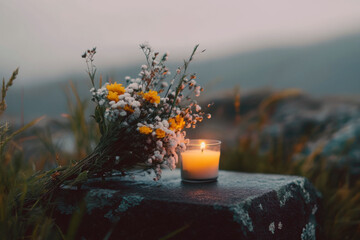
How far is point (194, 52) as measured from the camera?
1.75 m

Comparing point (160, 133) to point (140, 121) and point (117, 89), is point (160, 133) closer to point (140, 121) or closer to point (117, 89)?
point (140, 121)

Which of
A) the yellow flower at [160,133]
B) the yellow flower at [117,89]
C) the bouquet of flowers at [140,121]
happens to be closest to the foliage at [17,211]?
the bouquet of flowers at [140,121]

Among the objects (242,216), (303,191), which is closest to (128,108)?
(242,216)

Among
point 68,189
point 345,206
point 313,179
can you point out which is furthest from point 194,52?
point 313,179

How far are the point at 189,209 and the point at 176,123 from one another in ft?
1.65

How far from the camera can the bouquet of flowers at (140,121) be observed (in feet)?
5.78

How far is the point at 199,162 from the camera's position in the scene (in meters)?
1.94

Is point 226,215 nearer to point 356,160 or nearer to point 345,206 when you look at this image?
point 345,206

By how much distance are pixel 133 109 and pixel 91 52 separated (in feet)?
1.30

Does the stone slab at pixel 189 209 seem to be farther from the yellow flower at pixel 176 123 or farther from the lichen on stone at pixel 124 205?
the yellow flower at pixel 176 123

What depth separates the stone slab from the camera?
1.50 metres

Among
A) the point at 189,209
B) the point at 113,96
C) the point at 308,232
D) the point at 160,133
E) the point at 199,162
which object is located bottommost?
the point at 308,232

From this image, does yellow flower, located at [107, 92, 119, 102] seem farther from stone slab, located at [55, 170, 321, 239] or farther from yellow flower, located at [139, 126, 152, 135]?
stone slab, located at [55, 170, 321, 239]

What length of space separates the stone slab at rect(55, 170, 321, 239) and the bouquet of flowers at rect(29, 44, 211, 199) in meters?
0.12
